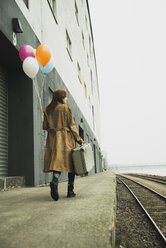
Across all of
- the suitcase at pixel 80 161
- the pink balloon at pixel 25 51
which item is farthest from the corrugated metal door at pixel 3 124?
the suitcase at pixel 80 161

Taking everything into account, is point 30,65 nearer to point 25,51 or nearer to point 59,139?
point 25,51

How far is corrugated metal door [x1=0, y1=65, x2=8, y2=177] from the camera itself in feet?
17.8

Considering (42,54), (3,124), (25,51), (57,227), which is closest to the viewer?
(57,227)

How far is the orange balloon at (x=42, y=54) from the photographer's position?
514cm

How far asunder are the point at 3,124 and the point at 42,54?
198cm

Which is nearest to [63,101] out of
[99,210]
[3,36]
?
[99,210]

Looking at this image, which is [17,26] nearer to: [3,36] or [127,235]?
[3,36]

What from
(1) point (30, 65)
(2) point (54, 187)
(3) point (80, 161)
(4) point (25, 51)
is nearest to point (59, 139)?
(3) point (80, 161)

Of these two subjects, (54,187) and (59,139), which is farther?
(59,139)

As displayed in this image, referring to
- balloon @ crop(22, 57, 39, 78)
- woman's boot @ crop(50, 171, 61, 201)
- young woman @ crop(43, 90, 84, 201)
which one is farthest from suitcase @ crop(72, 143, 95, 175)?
balloon @ crop(22, 57, 39, 78)

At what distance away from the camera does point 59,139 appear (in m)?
3.47

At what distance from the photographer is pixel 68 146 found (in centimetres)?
352

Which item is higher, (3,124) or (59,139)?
(3,124)

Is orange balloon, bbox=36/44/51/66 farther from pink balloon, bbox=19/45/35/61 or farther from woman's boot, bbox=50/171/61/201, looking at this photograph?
woman's boot, bbox=50/171/61/201
